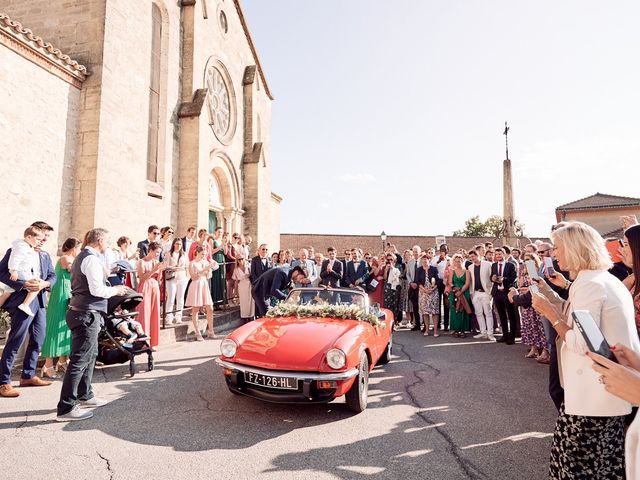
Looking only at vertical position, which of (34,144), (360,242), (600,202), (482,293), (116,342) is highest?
(600,202)

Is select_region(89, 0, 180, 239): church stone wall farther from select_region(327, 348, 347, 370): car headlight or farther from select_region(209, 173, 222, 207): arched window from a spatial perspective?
select_region(327, 348, 347, 370): car headlight

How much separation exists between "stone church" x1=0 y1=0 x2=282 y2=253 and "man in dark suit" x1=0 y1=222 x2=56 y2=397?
3784 millimetres

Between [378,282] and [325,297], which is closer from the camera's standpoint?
[325,297]

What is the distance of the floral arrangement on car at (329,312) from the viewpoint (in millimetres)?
5469

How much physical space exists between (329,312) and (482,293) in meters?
5.46

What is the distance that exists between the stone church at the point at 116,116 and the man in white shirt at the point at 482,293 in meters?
8.91

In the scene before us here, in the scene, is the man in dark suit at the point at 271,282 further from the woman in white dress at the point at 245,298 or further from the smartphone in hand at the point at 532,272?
the smartphone in hand at the point at 532,272

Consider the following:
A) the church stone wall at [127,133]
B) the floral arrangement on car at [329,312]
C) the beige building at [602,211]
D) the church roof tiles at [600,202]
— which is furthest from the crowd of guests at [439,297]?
the church roof tiles at [600,202]

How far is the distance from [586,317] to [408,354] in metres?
6.22

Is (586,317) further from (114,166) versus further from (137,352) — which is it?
(114,166)

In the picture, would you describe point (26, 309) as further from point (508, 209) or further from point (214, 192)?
point (508, 209)

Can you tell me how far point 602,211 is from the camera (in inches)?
1292

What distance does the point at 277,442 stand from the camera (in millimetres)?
3627

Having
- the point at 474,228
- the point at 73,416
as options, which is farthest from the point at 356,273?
the point at 474,228
